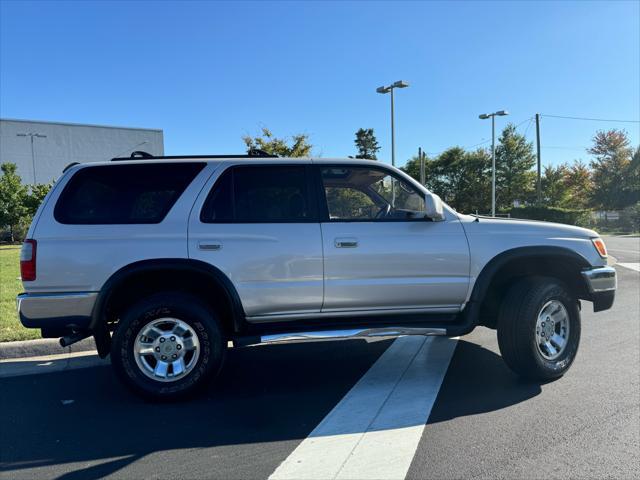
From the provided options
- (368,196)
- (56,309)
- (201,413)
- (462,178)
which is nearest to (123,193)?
(56,309)

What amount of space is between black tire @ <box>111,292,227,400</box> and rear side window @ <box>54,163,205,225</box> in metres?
0.72

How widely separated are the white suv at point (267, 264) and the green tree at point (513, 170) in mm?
42420

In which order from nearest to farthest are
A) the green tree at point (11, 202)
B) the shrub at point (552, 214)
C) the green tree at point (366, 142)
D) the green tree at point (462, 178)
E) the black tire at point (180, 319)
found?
1. the black tire at point (180, 319)
2. the green tree at point (11, 202)
3. the shrub at point (552, 214)
4. the green tree at point (462, 178)
5. the green tree at point (366, 142)

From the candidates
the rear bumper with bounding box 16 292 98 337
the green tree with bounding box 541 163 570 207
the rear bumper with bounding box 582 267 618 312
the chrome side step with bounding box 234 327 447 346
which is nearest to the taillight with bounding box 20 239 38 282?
the rear bumper with bounding box 16 292 98 337

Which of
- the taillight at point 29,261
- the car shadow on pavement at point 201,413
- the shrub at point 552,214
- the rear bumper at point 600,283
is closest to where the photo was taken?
the car shadow on pavement at point 201,413

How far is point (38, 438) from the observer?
3.45 meters

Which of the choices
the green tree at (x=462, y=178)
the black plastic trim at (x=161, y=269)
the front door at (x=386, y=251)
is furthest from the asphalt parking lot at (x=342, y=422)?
the green tree at (x=462, y=178)

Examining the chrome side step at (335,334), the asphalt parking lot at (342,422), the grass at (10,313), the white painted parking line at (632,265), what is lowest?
the asphalt parking lot at (342,422)

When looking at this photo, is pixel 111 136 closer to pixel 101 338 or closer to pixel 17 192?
pixel 17 192

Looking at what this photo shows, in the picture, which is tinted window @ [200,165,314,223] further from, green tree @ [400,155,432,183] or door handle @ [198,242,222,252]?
green tree @ [400,155,432,183]

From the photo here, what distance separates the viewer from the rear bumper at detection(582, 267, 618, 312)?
14.6 ft

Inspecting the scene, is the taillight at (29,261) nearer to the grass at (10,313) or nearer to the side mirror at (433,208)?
the grass at (10,313)

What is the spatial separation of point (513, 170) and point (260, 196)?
1754 inches

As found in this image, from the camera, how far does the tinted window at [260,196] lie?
4137mm
